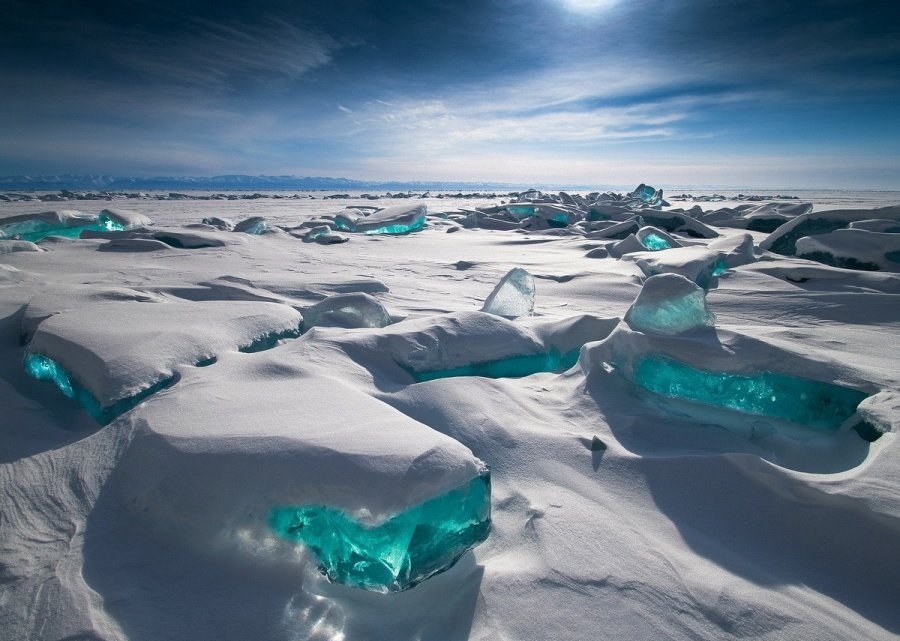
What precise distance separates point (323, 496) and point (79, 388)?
3.18 feet

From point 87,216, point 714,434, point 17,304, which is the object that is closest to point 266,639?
point 714,434

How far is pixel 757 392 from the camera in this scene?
1.51 m

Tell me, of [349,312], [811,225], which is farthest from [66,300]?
[811,225]

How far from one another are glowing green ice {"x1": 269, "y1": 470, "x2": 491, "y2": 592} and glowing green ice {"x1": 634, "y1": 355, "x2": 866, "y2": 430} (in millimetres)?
961

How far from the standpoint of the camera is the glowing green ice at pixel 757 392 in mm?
1422

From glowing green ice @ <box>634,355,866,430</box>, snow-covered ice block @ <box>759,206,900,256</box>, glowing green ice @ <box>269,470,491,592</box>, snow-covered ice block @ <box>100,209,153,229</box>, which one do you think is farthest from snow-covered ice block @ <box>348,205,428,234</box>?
glowing green ice @ <box>269,470,491,592</box>

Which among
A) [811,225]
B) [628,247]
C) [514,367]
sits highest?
[811,225]

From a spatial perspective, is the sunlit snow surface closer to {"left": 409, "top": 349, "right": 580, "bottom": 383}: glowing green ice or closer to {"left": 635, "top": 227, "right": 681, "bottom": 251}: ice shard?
{"left": 409, "top": 349, "right": 580, "bottom": 383}: glowing green ice

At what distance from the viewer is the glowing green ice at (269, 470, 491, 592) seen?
87 centimetres

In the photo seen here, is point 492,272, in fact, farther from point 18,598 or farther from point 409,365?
point 18,598

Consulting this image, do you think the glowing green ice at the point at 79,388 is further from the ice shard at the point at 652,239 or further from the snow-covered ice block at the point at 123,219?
the snow-covered ice block at the point at 123,219

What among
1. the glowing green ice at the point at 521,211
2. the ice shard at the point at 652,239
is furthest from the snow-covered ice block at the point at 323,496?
the glowing green ice at the point at 521,211

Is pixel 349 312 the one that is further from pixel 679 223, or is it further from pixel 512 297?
pixel 679 223

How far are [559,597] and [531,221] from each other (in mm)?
7600
